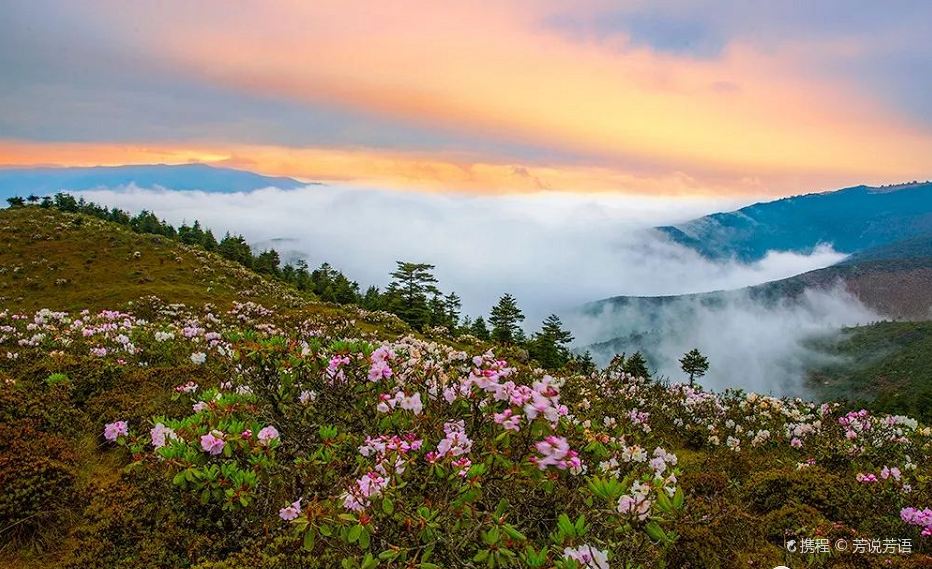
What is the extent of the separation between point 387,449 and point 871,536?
21.5 ft

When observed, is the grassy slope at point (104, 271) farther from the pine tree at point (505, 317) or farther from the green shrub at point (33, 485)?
the green shrub at point (33, 485)

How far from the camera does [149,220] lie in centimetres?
7094

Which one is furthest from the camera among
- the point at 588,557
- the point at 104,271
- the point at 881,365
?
the point at 881,365

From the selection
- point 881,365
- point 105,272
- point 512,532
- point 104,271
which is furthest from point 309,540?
point 881,365

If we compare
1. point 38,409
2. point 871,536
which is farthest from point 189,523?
point 871,536

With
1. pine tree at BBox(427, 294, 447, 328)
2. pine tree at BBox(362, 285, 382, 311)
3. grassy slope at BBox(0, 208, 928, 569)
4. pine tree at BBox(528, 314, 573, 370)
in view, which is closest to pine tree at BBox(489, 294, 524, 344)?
pine tree at BBox(528, 314, 573, 370)

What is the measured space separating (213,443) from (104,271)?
48.0m

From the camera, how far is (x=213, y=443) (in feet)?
16.0

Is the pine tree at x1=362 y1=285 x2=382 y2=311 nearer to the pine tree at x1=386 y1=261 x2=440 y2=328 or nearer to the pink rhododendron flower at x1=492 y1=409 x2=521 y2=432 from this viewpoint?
the pine tree at x1=386 y1=261 x2=440 y2=328

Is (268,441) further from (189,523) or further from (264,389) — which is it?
(189,523)

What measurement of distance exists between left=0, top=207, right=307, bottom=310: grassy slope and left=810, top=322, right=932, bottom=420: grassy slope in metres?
123

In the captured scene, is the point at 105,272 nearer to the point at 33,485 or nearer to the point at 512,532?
the point at 33,485

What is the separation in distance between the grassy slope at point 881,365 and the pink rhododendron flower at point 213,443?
138 meters

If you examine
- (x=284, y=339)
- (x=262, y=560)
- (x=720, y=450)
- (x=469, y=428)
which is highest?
(x=284, y=339)
